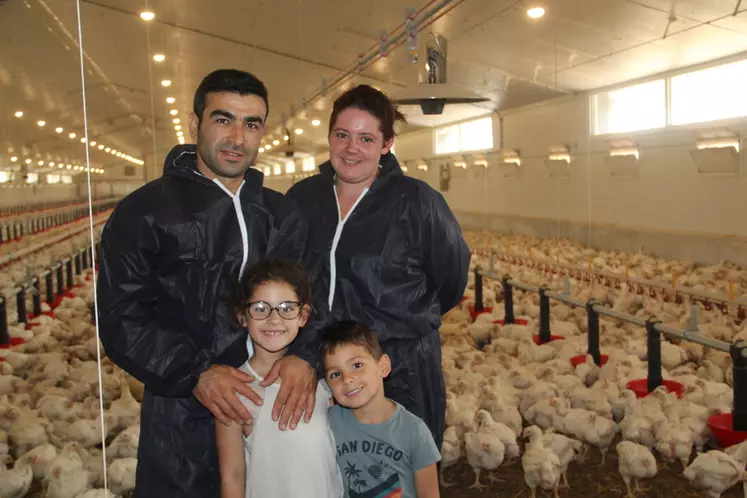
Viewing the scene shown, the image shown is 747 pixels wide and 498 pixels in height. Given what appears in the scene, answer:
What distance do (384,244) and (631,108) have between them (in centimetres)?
644

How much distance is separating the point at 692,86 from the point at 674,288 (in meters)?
2.53

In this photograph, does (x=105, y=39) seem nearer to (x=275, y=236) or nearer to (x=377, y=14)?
(x=377, y=14)

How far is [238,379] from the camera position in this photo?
1.45m

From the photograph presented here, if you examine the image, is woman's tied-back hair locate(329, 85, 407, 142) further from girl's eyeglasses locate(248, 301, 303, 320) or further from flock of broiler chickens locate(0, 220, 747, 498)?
flock of broiler chickens locate(0, 220, 747, 498)

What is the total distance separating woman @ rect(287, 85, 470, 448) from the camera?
1838mm

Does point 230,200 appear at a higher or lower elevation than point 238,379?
higher

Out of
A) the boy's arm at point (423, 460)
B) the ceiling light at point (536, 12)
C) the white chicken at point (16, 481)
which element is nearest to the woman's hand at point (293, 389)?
the boy's arm at point (423, 460)

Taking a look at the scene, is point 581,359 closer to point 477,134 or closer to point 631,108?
point 631,108

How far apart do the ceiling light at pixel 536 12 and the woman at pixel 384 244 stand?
3935 millimetres

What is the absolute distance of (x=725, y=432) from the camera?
3.11 meters

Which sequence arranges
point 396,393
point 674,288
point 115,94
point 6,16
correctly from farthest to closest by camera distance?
point 115,94
point 674,288
point 6,16
point 396,393

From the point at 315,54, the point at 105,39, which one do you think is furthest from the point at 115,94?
the point at 315,54

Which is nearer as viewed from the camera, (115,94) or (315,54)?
(315,54)

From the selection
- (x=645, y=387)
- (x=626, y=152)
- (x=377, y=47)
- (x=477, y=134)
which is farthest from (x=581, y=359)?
(x=477, y=134)
